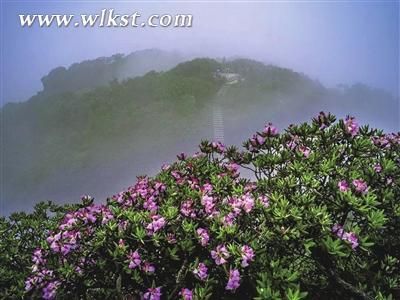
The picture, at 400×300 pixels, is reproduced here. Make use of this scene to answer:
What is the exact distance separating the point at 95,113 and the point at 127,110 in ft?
9.35

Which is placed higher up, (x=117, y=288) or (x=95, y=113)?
(x=117, y=288)

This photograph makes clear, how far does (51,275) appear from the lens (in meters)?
3.42

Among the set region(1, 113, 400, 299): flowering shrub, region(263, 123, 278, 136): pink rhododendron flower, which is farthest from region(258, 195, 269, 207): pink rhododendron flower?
region(263, 123, 278, 136): pink rhododendron flower

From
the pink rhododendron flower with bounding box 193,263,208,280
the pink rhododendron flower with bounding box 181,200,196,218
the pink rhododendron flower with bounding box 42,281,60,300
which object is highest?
the pink rhododendron flower with bounding box 181,200,196,218

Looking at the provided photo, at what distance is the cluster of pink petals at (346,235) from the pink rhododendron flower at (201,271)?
0.89 metres

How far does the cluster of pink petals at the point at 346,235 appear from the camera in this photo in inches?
114

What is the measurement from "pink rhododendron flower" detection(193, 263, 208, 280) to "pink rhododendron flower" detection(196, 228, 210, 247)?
141mm

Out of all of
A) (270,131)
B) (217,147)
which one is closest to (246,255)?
(270,131)

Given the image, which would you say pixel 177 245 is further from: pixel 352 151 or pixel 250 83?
pixel 250 83

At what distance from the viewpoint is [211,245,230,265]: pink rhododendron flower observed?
2.94 m

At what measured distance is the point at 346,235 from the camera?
294cm

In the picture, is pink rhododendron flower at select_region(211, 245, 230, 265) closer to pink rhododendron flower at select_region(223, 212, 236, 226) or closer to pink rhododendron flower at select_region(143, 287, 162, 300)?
pink rhododendron flower at select_region(223, 212, 236, 226)

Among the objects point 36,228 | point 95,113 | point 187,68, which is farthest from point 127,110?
point 36,228

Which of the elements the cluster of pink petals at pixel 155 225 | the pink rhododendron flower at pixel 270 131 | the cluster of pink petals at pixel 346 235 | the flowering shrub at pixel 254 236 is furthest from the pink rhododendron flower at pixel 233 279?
the pink rhododendron flower at pixel 270 131
